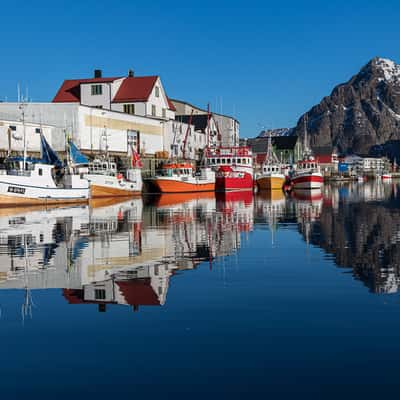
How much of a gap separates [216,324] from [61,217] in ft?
82.4

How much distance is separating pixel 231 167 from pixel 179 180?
8597mm

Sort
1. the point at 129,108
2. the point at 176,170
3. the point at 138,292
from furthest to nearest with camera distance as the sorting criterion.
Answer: the point at 129,108 < the point at 176,170 < the point at 138,292

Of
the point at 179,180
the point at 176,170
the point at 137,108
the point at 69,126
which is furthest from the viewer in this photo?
the point at 137,108

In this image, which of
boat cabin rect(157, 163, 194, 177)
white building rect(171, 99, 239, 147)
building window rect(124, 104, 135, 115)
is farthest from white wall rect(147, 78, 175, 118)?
boat cabin rect(157, 163, 194, 177)

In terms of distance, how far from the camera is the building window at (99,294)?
38.2 ft

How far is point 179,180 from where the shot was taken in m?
66.6

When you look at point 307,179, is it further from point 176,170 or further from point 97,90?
point 97,90

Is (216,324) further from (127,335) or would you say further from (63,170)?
(63,170)

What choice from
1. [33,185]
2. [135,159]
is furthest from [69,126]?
[33,185]

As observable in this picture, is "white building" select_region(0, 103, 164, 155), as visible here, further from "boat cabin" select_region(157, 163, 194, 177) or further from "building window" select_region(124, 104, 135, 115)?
"building window" select_region(124, 104, 135, 115)

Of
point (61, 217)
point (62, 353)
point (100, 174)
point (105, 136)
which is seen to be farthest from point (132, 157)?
point (62, 353)

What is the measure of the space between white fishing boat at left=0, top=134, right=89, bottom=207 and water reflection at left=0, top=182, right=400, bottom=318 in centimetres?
1022

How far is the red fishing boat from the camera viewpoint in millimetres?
70438

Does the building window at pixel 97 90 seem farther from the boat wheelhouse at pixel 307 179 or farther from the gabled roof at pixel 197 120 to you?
the boat wheelhouse at pixel 307 179
